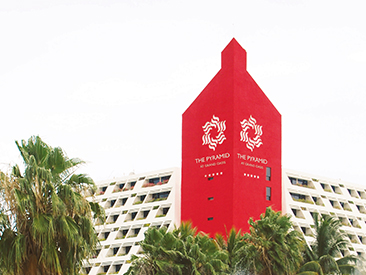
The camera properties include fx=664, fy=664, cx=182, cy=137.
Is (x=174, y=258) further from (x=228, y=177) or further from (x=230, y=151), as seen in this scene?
(x=230, y=151)

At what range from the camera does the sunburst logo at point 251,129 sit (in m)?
73.6

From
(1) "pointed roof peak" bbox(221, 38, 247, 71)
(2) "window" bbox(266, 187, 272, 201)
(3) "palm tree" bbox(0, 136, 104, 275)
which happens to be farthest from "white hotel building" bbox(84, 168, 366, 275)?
(3) "palm tree" bbox(0, 136, 104, 275)

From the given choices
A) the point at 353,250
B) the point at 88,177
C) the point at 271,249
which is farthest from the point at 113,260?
the point at 88,177

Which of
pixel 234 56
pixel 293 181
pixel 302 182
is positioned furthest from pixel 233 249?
Answer: pixel 302 182

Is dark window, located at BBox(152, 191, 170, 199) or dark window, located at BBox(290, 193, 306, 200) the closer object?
dark window, located at BBox(290, 193, 306, 200)

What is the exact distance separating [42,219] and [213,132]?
46.0 m

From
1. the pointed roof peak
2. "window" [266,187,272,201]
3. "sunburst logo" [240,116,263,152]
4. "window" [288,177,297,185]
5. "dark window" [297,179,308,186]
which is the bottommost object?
"window" [266,187,272,201]

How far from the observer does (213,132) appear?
246 ft

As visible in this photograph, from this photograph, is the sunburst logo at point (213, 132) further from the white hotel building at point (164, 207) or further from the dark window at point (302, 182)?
the dark window at point (302, 182)

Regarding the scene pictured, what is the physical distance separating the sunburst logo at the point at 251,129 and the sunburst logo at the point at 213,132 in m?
2.12

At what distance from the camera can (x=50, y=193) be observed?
102 ft

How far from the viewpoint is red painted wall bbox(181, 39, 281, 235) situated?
72263 millimetres

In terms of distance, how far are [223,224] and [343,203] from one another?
90.3ft

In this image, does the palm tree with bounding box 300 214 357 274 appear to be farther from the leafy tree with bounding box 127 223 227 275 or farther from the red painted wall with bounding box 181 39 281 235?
the red painted wall with bounding box 181 39 281 235
